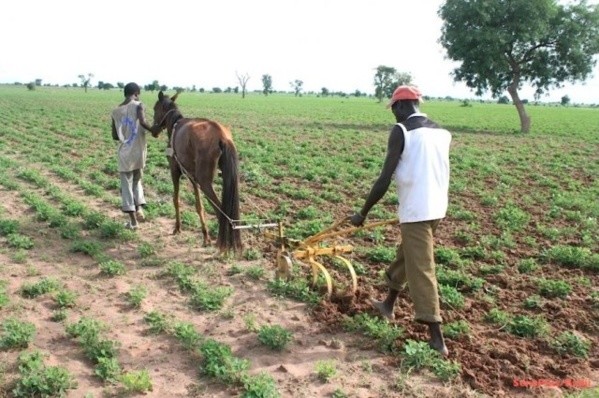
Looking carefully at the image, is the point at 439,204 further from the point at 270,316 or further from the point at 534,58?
the point at 534,58

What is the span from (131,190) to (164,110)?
4.78ft

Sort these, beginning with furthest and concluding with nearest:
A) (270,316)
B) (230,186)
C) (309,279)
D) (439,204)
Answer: (230,186) < (309,279) < (270,316) < (439,204)

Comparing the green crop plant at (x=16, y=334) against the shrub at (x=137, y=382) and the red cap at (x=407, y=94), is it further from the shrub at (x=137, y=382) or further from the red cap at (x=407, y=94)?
the red cap at (x=407, y=94)

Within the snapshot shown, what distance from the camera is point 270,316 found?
5426 millimetres

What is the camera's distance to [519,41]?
28.9 m

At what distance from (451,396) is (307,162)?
11090mm

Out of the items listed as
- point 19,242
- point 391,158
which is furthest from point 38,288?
point 391,158

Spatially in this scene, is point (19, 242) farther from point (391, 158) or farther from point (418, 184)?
point (418, 184)

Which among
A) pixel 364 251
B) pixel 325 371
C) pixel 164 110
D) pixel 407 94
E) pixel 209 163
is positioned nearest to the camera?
pixel 325 371

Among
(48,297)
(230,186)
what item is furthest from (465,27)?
(48,297)

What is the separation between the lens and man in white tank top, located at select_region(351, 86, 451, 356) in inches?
170

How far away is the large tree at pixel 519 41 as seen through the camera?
2817 cm

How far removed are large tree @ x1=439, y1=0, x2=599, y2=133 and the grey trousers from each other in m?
24.6

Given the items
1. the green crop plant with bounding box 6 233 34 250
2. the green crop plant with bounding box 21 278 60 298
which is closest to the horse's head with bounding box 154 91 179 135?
the green crop plant with bounding box 6 233 34 250
